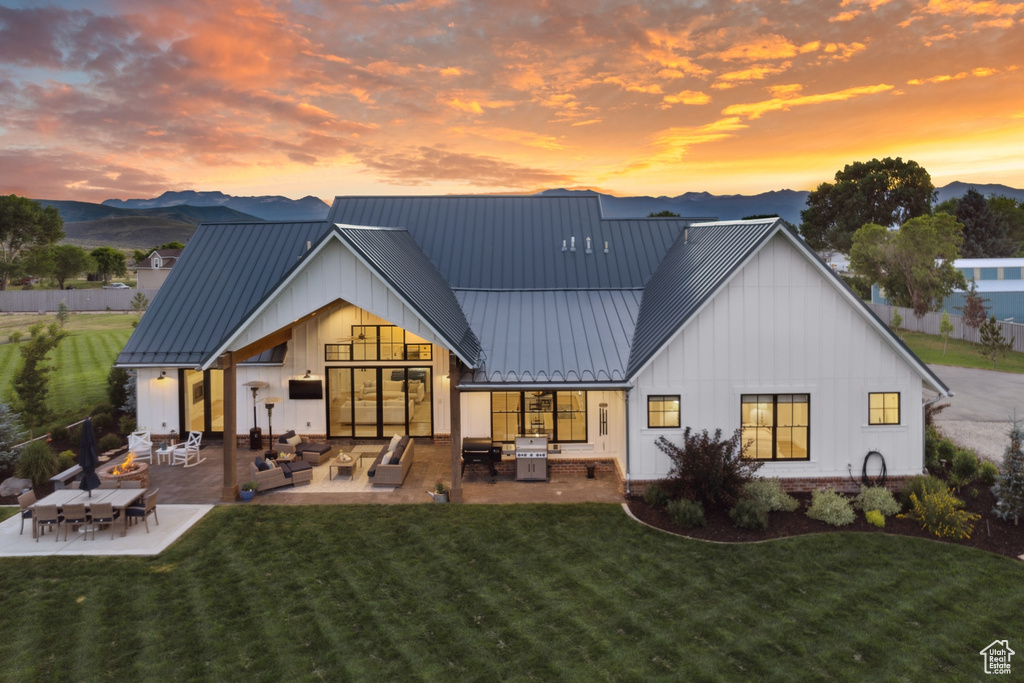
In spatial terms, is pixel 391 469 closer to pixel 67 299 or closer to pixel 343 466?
pixel 343 466

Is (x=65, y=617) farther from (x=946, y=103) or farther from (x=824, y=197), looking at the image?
(x=824, y=197)

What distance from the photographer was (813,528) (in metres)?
12.8

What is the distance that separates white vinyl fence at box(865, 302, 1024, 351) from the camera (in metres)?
35.5

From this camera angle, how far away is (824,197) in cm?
8000

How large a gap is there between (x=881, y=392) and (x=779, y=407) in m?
2.46

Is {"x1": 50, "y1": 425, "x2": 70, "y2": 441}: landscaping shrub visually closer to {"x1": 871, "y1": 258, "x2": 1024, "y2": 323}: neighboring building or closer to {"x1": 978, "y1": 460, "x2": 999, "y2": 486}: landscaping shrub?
Result: {"x1": 978, "y1": 460, "x2": 999, "y2": 486}: landscaping shrub

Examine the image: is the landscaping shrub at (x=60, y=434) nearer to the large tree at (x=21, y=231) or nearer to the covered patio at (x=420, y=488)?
the covered patio at (x=420, y=488)

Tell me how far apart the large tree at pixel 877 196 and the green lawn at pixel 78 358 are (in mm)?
78120

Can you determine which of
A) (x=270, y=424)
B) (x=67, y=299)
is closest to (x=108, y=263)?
(x=67, y=299)

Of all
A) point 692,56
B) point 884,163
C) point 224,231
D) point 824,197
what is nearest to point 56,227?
point 224,231

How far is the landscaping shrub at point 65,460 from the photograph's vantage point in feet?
55.0

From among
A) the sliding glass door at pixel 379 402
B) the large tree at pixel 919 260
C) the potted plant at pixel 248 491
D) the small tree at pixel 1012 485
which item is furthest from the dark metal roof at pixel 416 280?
the large tree at pixel 919 260

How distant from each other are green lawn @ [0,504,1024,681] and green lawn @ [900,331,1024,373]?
84.7 feet

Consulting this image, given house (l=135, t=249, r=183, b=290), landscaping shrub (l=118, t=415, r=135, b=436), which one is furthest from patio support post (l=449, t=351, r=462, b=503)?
house (l=135, t=249, r=183, b=290)
